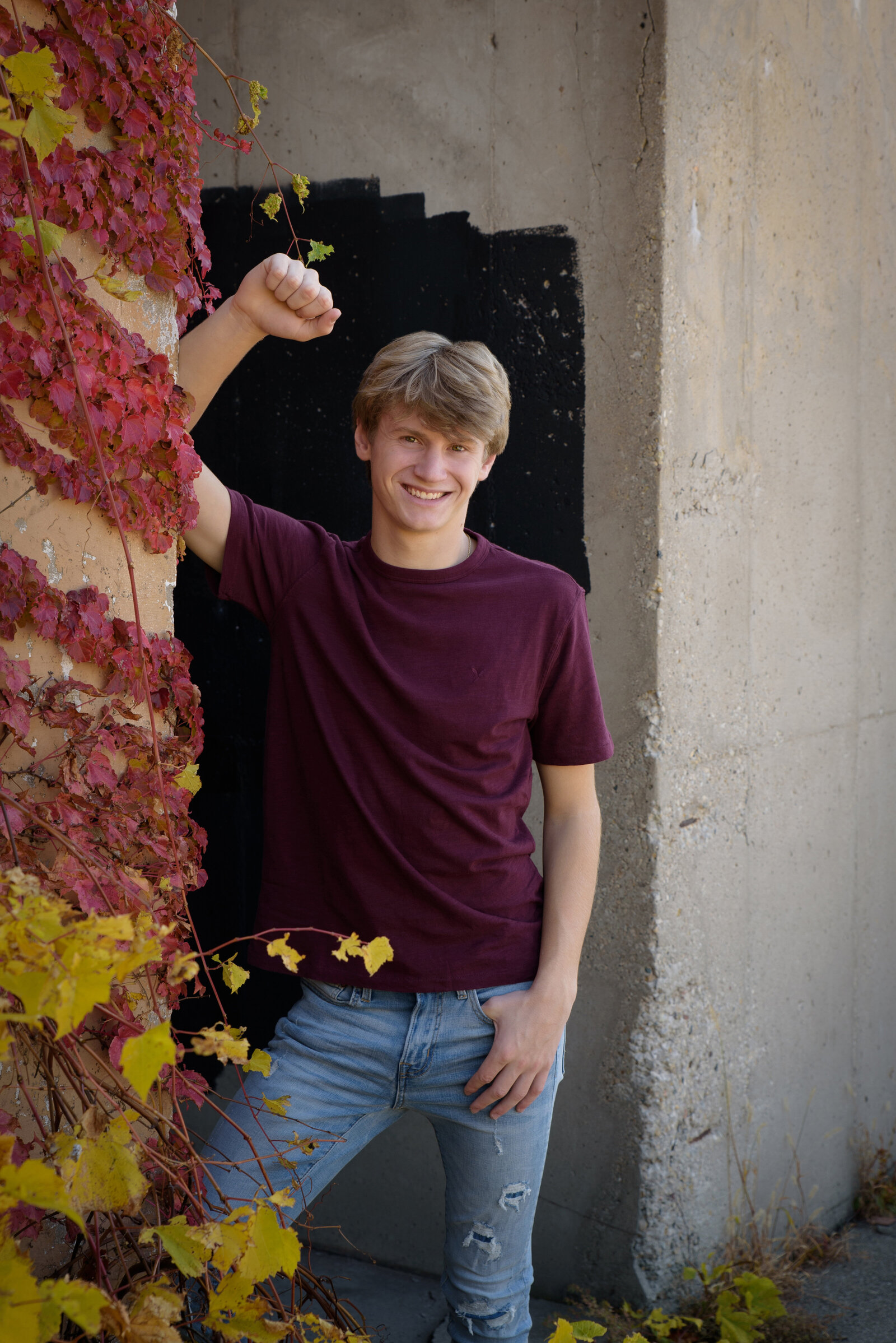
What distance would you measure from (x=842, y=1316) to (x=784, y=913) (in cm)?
98

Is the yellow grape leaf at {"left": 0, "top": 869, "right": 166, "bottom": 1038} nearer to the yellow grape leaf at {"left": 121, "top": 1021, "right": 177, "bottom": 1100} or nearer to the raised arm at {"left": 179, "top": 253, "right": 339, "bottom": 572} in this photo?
the yellow grape leaf at {"left": 121, "top": 1021, "right": 177, "bottom": 1100}

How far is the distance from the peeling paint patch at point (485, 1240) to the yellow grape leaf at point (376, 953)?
0.71 metres

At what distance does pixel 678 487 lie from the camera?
2574 mm

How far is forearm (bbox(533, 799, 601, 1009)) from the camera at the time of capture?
1867 mm

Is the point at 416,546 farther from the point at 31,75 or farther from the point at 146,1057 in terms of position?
the point at 146,1057

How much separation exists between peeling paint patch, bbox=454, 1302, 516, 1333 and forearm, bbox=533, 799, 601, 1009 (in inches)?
20.1

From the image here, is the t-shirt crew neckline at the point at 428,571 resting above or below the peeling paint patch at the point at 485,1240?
above

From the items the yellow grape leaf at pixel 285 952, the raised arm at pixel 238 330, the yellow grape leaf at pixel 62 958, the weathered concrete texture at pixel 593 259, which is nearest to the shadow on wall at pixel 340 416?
the weathered concrete texture at pixel 593 259

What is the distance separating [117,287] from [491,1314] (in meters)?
1.72

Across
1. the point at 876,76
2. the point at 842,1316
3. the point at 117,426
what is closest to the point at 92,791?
the point at 117,426

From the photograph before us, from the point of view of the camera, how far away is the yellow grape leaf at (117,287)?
1483 millimetres

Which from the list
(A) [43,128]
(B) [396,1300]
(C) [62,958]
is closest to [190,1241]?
(C) [62,958]

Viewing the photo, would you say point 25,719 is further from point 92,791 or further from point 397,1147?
point 397,1147

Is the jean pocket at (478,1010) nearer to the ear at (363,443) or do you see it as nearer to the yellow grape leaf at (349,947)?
the yellow grape leaf at (349,947)
